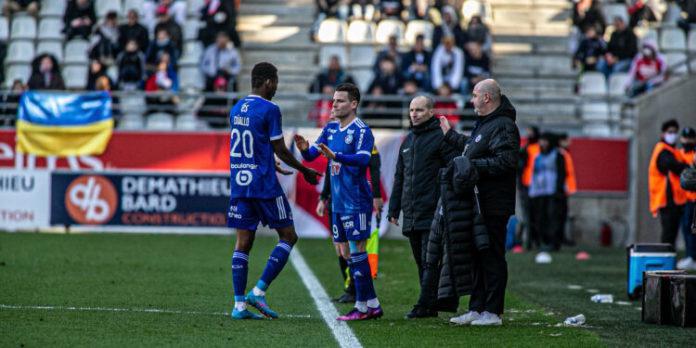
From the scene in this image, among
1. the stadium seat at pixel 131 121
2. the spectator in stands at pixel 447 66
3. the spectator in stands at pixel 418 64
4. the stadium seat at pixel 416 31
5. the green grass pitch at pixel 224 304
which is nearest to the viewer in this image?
the green grass pitch at pixel 224 304

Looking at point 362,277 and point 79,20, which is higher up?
point 79,20

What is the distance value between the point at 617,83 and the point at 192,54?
→ 938 cm

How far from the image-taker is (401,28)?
2366 centimetres

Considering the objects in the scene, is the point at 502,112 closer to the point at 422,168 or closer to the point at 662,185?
the point at 422,168

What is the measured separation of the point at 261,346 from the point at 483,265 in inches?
87.8

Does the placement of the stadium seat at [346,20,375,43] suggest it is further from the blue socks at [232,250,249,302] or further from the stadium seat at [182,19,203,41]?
the blue socks at [232,250,249,302]

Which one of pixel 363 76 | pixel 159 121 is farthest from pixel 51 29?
pixel 363 76

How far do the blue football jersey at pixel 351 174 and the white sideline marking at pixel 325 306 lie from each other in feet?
3.05

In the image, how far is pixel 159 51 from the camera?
21.5 meters

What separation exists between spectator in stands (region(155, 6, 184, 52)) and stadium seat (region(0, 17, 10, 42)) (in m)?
3.93

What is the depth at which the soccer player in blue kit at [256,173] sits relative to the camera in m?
7.95

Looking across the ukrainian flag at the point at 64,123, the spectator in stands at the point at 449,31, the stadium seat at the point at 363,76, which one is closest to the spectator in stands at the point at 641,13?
the spectator in stands at the point at 449,31

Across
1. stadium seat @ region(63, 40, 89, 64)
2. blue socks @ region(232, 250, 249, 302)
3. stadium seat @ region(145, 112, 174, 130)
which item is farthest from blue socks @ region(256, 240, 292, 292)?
stadium seat @ region(63, 40, 89, 64)

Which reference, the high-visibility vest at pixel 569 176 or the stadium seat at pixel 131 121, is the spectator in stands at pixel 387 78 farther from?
the stadium seat at pixel 131 121
